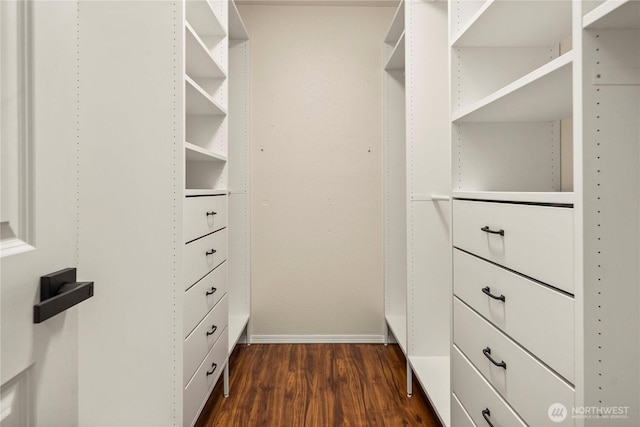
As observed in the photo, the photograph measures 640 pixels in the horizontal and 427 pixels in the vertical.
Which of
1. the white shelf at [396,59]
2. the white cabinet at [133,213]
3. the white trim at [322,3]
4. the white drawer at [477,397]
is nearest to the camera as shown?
the white drawer at [477,397]

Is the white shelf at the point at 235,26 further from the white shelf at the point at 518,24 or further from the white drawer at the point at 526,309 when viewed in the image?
the white drawer at the point at 526,309

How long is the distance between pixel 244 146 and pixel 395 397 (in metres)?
1.90

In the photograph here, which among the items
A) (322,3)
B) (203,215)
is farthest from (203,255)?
(322,3)

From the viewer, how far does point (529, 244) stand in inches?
40.0

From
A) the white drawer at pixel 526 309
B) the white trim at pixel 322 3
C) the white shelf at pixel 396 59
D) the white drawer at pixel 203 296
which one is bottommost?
the white drawer at pixel 203 296

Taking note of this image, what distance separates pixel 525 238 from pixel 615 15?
524 millimetres

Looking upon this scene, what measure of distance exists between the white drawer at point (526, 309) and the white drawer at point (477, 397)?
160mm

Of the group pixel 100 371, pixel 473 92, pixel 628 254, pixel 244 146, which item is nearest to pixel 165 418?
pixel 100 371

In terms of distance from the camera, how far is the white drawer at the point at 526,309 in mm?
870

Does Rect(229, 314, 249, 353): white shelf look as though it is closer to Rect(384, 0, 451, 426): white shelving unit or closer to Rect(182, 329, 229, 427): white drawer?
Rect(182, 329, 229, 427): white drawer

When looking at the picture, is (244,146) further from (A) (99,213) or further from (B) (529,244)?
(B) (529,244)

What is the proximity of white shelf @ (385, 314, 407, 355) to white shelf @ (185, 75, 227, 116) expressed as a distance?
5.47 feet

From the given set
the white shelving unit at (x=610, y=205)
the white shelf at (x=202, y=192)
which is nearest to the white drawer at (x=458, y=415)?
the white shelving unit at (x=610, y=205)

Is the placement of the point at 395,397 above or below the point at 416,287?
below
